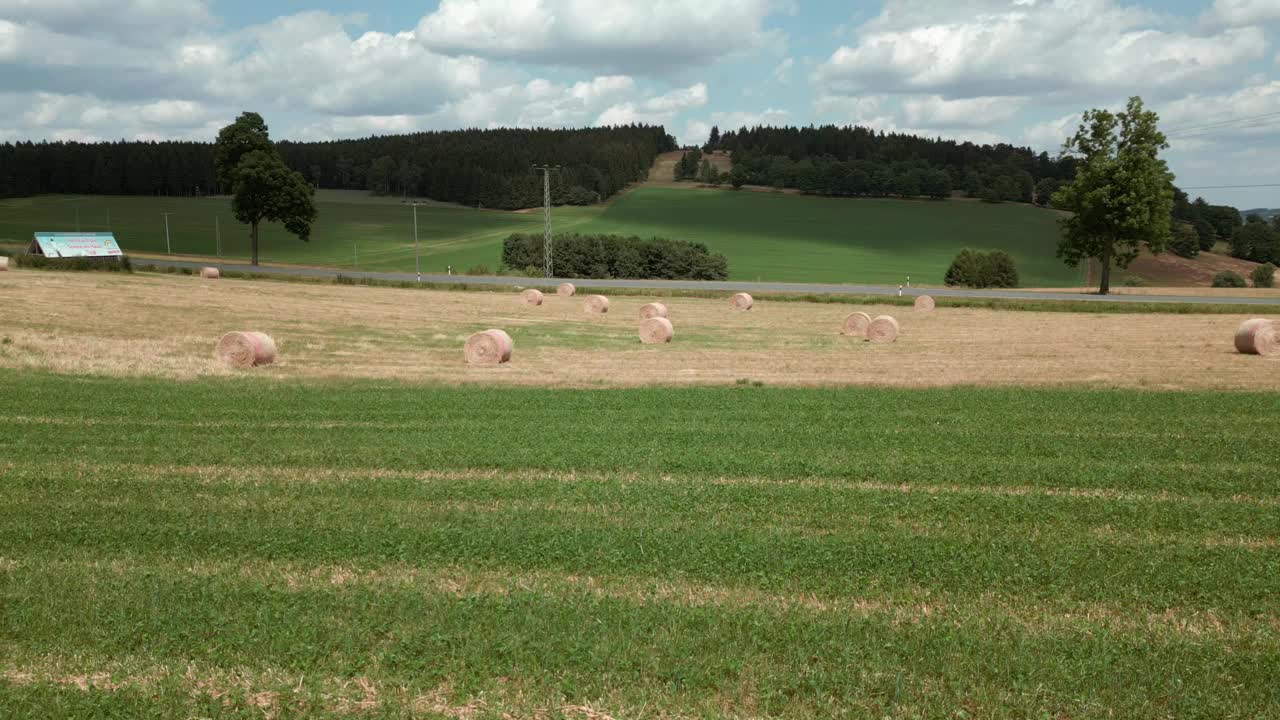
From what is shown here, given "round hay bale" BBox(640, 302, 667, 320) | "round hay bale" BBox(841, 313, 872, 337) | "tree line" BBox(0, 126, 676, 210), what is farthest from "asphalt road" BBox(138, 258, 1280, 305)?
"tree line" BBox(0, 126, 676, 210)

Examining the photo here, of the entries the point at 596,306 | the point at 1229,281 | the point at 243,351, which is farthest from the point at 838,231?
the point at 243,351

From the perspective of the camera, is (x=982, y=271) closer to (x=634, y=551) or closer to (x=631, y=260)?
(x=631, y=260)

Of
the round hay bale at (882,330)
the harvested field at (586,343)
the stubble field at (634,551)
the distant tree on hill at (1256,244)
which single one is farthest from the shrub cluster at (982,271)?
the stubble field at (634,551)

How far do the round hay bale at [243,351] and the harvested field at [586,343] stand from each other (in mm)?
318

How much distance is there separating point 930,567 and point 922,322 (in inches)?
1551

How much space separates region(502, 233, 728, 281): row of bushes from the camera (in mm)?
97062

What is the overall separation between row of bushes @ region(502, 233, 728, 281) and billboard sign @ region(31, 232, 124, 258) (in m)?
37.9

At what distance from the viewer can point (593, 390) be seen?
78.4 feet

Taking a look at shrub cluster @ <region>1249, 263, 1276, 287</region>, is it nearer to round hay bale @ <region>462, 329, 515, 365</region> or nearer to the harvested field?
the harvested field

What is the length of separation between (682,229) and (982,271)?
46281 mm

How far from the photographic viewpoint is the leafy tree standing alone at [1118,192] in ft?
222

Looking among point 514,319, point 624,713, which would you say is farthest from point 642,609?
point 514,319

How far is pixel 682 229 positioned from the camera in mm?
127438

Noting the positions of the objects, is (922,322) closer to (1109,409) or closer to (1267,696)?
(1109,409)
